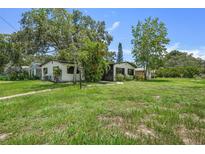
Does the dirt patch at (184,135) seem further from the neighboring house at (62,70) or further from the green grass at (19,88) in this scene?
the neighboring house at (62,70)

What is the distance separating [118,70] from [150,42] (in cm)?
548

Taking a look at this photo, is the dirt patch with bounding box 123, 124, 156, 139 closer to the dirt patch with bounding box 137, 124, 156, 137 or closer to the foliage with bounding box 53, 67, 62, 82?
the dirt patch with bounding box 137, 124, 156, 137

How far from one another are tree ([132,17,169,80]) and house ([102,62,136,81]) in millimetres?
1791

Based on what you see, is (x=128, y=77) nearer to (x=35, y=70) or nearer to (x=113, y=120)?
(x=35, y=70)

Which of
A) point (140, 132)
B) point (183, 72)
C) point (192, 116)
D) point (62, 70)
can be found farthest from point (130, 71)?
point (140, 132)

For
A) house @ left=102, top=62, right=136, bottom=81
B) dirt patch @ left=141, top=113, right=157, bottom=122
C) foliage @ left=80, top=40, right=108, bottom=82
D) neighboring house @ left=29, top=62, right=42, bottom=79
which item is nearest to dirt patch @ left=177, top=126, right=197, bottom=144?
dirt patch @ left=141, top=113, right=157, bottom=122

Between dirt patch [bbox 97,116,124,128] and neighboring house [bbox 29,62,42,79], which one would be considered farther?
neighboring house [bbox 29,62,42,79]

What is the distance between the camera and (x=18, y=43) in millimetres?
23438

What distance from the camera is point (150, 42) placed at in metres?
24.3

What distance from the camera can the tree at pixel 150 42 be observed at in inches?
957

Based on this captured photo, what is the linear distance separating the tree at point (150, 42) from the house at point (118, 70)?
1.79 m

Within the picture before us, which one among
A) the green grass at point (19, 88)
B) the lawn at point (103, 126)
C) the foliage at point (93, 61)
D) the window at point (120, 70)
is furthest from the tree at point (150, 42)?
the lawn at point (103, 126)

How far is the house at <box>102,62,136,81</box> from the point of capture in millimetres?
21312
